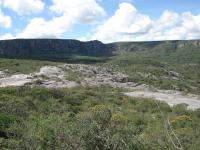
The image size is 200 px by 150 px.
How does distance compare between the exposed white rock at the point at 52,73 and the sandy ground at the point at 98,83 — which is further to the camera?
the exposed white rock at the point at 52,73

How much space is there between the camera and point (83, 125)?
11.4m

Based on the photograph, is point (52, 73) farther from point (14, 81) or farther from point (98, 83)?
point (14, 81)

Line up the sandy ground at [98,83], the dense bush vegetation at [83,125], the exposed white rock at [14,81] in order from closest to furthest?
the dense bush vegetation at [83,125], the sandy ground at [98,83], the exposed white rock at [14,81]

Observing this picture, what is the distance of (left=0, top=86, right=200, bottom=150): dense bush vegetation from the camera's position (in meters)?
11.1

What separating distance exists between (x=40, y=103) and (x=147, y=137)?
37.1 ft

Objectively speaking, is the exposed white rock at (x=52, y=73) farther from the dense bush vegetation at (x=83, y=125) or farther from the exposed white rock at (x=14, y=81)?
the dense bush vegetation at (x=83, y=125)

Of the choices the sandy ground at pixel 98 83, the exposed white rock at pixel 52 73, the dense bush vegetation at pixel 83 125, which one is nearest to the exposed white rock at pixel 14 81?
the sandy ground at pixel 98 83

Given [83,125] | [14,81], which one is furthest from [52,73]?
[83,125]

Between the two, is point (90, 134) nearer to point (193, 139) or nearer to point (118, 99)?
point (193, 139)

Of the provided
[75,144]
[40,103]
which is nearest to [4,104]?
[40,103]

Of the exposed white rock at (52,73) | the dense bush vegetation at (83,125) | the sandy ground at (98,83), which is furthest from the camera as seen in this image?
the exposed white rock at (52,73)

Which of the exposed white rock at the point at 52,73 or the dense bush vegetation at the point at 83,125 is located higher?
the dense bush vegetation at the point at 83,125

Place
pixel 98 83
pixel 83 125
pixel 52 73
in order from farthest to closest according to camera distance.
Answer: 1. pixel 52 73
2. pixel 98 83
3. pixel 83 125

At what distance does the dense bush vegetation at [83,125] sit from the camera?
36.4 feet
